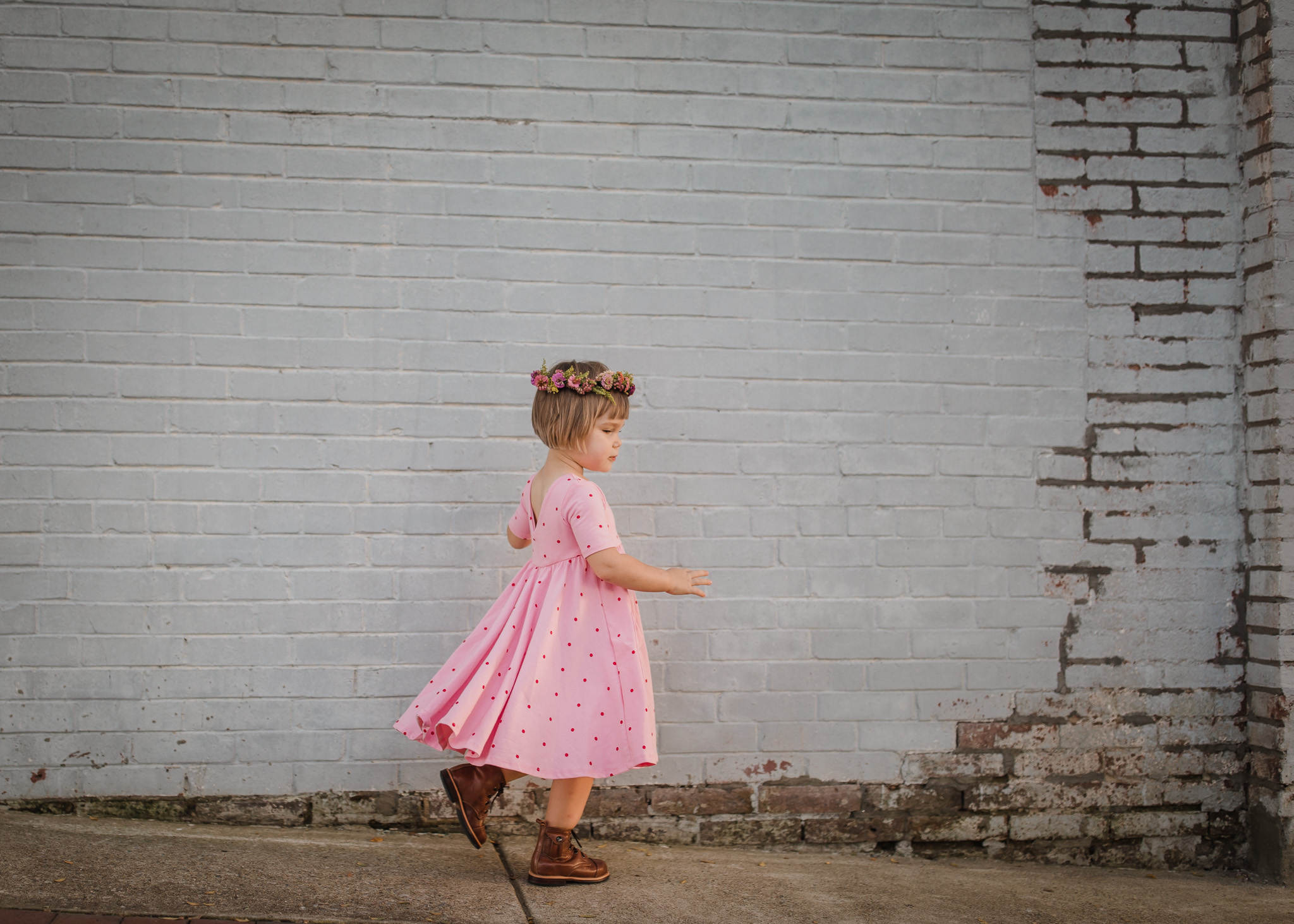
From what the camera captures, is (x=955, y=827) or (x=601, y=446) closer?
(x=601, y=446)

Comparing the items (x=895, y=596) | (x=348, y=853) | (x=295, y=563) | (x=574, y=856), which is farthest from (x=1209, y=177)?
(x=348, y=853)

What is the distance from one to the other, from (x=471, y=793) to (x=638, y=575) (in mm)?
757

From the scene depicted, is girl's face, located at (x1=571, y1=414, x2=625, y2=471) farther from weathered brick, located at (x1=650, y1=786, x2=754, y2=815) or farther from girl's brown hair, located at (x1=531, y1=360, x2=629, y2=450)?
weathered brick, located at (x1=650, y1=786, x2=754, y2=815)

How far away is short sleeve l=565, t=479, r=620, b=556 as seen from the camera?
2555mm

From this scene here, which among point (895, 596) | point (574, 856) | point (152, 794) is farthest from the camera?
point (895, 596)

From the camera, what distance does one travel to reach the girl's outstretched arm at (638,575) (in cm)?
254

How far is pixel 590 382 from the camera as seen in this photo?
8.63ft

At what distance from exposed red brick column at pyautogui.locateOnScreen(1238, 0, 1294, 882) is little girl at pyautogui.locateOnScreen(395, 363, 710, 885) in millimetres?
2098

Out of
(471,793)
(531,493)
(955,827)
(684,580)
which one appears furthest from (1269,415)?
(471,793)

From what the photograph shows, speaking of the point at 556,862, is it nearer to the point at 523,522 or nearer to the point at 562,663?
the point at 562,663

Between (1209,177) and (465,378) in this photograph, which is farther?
(1209,177)

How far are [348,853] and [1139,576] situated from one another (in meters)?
2.81

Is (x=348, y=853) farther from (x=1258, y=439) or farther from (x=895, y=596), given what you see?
(x=1258, y=439)

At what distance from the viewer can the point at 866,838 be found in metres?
3.24
